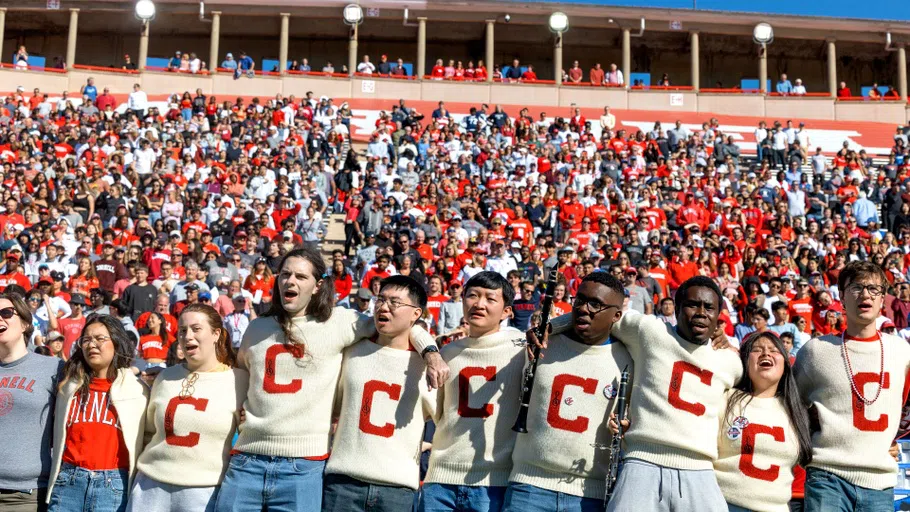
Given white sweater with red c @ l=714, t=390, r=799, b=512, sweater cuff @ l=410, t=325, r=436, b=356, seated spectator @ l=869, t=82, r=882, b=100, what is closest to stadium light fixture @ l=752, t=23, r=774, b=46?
seated spectator @ l=869, t=82, r=882, b=100

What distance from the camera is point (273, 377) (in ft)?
16.0

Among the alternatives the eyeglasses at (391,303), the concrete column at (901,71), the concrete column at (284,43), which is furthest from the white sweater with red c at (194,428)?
the concrete column at (901,71)

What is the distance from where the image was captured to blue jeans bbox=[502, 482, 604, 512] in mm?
4531

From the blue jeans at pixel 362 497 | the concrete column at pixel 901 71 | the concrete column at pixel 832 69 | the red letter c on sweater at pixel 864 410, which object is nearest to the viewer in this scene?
the blue jeans at pixel 362 497

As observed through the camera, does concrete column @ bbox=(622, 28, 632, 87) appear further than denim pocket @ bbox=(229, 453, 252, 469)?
Yes

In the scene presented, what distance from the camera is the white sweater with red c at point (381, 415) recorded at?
15.5 feet

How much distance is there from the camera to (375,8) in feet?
103

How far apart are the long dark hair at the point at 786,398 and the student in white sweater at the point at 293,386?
1.45 meters

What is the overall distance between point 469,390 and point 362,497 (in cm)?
72

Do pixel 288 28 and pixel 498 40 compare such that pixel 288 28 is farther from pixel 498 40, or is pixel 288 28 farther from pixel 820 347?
pixel 820 347

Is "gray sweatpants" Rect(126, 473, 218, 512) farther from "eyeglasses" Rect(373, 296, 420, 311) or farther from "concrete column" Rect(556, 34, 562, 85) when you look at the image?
"concrete column" Rect(556, 34, 562, 85)

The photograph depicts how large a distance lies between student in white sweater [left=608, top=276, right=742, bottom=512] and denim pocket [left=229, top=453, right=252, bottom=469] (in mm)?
1750

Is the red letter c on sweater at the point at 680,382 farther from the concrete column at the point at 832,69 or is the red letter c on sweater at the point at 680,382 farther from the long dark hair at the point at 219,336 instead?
the concrete column at the point at 832,69

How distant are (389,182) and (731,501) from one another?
14.7 m
